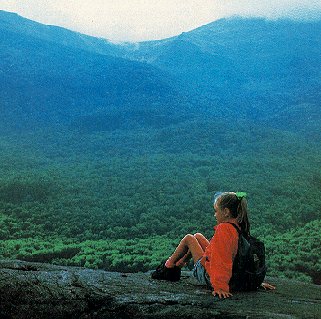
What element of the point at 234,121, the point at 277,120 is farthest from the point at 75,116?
the point at 277,120

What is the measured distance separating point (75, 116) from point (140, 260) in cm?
4577

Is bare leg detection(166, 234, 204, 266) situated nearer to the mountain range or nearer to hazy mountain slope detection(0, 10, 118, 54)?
the mountain range

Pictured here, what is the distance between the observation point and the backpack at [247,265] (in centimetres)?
417

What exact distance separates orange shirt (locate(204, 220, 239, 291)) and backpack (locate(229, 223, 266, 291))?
0.08m

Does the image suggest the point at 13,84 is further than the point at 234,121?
Yes

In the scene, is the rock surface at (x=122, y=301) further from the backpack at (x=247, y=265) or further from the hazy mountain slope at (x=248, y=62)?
the hazy mountain slope at (x=248, y=62)

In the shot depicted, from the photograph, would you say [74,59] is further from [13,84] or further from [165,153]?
[165,153]

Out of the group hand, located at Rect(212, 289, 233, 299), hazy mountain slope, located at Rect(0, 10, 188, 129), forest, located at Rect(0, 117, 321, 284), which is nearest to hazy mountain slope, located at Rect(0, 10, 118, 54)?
hazy mountain slope, located at Rect(0, 10, 188, 129)

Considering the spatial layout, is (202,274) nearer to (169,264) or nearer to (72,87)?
(169,264)

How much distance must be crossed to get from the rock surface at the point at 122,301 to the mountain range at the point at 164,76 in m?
51.3

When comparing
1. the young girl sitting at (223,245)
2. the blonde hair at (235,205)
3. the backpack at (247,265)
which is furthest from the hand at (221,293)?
the blonde hair at (235,205)

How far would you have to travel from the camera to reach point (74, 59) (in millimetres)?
77562

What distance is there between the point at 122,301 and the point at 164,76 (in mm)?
74526

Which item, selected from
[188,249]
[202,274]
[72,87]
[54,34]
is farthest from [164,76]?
[202,274]
